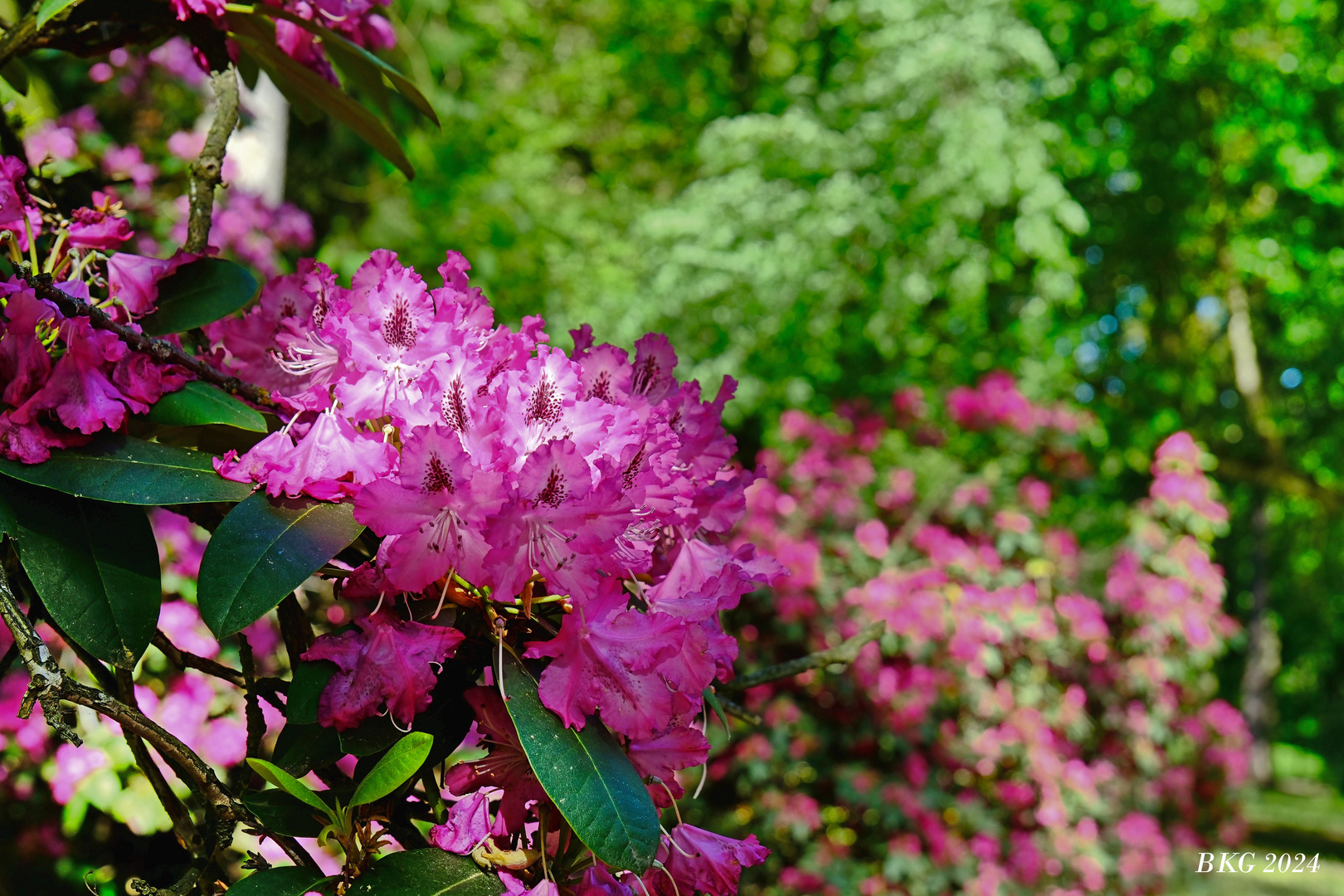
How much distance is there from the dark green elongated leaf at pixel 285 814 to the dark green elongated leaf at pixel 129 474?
6.9 inches

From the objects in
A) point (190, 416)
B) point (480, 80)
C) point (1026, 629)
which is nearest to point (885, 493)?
point (1026, 629)

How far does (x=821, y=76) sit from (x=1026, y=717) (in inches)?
235

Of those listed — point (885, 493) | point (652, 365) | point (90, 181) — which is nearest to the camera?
point (652, 365)

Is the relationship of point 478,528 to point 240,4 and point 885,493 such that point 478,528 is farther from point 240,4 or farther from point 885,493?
point 885,493

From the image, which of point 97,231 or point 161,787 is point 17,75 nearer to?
point 97,231

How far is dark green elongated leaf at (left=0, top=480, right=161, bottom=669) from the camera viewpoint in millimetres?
588

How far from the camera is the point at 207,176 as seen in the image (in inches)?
32.6

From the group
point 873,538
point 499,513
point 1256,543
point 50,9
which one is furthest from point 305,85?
point 1256,543

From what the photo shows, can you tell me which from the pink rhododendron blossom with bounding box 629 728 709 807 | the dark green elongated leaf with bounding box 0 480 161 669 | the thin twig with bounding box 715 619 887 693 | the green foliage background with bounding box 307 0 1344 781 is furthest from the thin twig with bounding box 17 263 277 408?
the green foliage background with bounding box 307 0 1344 781

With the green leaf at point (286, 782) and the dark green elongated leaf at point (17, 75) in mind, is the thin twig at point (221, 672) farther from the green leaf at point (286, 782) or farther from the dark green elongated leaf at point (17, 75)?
the dark green elongated leaf at point (17, 75)

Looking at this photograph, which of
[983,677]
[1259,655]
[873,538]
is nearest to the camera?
[983,677]

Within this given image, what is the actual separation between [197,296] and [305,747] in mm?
371

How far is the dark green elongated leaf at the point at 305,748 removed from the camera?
1.86ft

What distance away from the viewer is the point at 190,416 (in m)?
0.65
